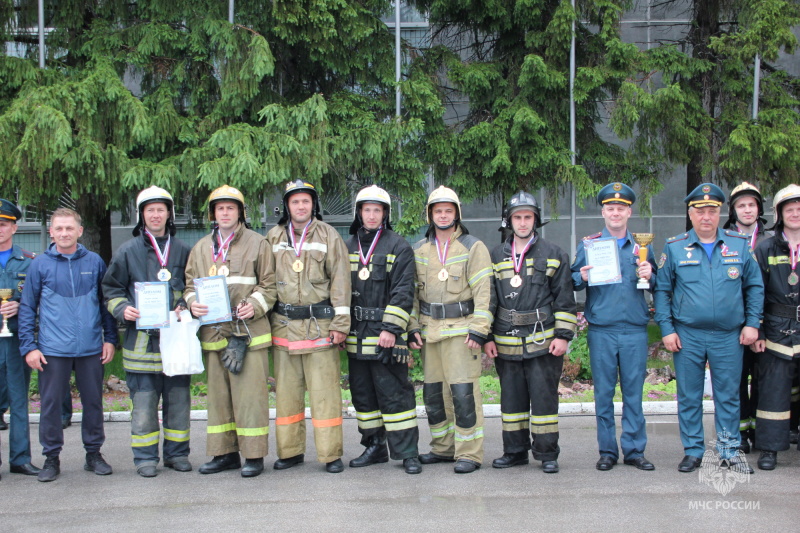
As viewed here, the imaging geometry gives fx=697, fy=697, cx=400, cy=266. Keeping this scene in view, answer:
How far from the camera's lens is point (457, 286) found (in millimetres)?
5941

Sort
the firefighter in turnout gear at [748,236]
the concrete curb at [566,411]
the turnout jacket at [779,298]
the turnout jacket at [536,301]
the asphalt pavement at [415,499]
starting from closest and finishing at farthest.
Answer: the asphalt pavement at [415,499]
the turnout jacket at [536,301]
the turnout jacket at [779,298]
the firefighter in turnout gear at [748,236]
the concrete curb at [566,411]

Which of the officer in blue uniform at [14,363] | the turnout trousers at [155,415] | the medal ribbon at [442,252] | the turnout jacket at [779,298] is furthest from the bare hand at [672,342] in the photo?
the officer in blue uniform at [14,363]

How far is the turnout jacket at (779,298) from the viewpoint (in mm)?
5934

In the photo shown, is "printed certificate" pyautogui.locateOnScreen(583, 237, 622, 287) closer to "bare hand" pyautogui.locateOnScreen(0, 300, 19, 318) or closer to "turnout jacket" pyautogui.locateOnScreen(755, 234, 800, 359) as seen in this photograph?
"turnout jacket" pyautogui.locateOnScreen(755, 234, 800, 359)

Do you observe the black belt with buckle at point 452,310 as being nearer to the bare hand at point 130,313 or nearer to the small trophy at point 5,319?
the bare hand at point 130,313

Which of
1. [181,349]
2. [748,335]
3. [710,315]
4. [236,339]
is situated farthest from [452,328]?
[748,335]

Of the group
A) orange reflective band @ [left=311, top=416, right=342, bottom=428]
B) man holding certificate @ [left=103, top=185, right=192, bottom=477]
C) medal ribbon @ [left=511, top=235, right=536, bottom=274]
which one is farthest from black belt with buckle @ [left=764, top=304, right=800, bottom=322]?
man holding certificate @ [left=103, top=185, right=192, bottom=477]

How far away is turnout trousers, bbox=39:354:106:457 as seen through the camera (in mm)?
5906

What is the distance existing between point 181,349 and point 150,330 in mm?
383

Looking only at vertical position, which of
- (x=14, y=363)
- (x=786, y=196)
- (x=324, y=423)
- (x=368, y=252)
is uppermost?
(x=786, y=196)

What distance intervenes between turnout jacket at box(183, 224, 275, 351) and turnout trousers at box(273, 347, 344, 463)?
298mm

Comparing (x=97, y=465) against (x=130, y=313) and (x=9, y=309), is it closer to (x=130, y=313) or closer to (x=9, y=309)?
(x=130, y=313)

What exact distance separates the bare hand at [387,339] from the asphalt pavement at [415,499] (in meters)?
1.11

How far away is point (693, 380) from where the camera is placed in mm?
5930
